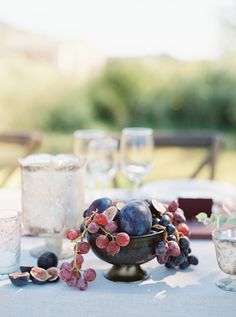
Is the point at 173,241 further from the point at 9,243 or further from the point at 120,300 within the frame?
the point at 9,243

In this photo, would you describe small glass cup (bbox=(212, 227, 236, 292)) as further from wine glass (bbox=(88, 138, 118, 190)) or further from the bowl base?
wine glass (bbox=(88, 138, 118, 190))

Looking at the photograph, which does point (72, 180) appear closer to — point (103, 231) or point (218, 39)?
point (103, 231)

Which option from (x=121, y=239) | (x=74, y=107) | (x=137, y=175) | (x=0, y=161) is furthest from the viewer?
(x=74, y=107)

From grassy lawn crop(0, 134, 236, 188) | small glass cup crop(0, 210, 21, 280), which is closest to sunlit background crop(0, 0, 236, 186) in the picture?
grassy lawn crop(0, 134, 236, 188)

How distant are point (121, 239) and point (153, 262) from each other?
217 mm

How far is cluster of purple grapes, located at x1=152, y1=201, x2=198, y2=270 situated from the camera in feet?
3.68

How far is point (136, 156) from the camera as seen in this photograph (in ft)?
5.77

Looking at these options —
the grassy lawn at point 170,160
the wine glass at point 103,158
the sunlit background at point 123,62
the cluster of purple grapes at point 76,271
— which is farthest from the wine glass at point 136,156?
the sunlit background at point 123,62

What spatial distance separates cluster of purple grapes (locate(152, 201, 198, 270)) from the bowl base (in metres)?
0.06

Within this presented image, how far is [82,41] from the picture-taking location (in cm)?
821

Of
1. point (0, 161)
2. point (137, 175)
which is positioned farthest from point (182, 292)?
point (0, 161)

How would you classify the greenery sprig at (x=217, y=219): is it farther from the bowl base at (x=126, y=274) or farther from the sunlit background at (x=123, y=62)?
the sunlit background at (x=123, y=62)

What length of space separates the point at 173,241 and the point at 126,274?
0.11m

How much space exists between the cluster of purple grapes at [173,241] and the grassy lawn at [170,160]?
15.1ft
